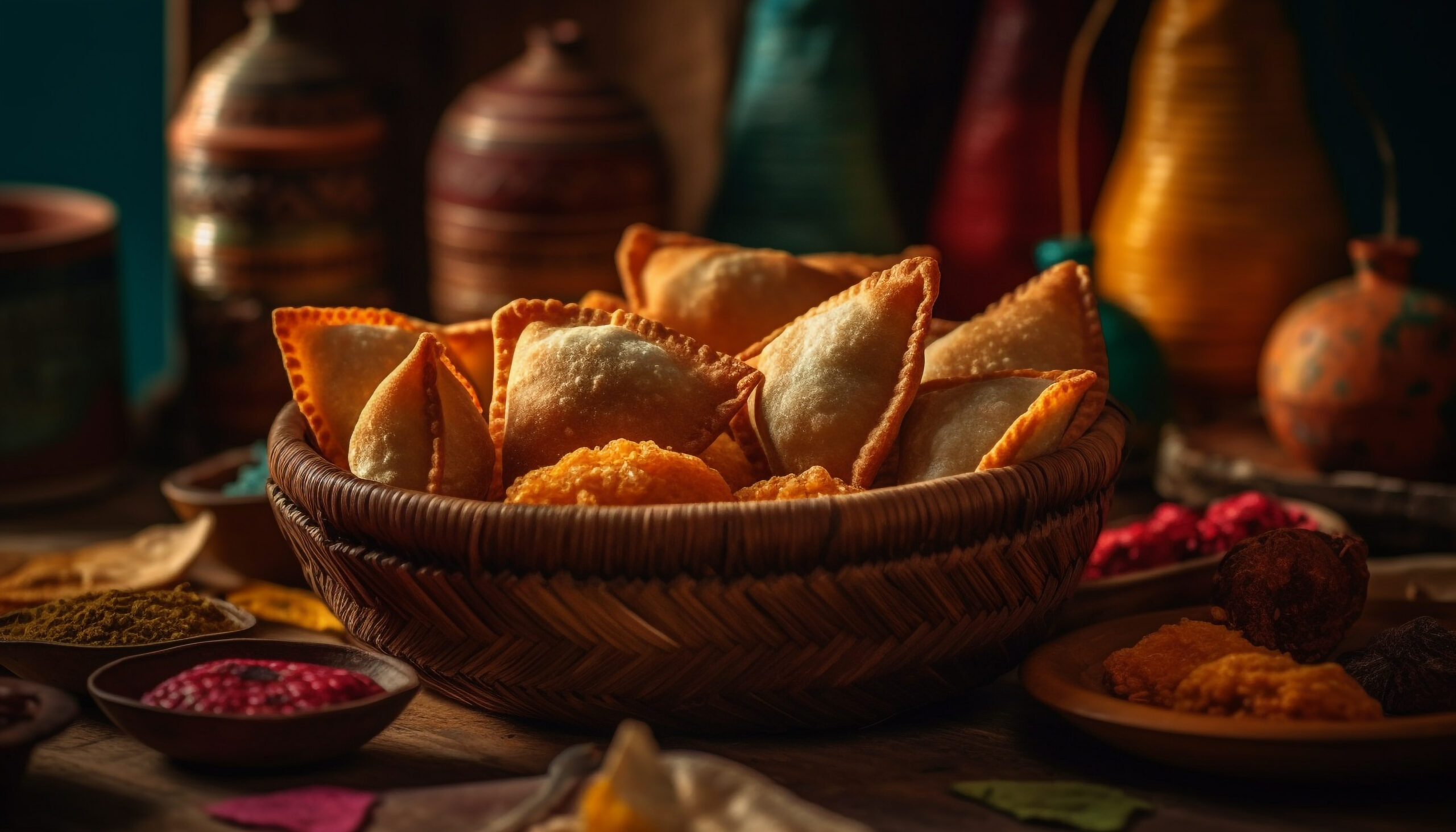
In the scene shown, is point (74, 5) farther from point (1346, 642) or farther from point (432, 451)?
point (1346, 642)

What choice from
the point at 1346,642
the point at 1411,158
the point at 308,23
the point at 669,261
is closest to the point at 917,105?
the point at 1411,158

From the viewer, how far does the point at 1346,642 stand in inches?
44.0

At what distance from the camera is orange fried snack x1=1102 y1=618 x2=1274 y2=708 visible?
0.97 m

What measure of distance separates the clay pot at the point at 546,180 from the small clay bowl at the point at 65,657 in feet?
3.43

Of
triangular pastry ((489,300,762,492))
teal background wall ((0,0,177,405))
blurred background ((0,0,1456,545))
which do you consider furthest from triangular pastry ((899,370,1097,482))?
teal background wall ((0,0,177,405))

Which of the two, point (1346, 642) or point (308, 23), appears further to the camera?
point (308, 23)

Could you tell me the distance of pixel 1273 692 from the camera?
3.05ft

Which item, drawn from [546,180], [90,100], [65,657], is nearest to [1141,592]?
[65,657]

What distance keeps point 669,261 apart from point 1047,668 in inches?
17.7

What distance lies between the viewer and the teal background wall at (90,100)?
108 inches

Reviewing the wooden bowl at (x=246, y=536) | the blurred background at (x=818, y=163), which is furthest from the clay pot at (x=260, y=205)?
the wooden bowl at (x=246, y=536)

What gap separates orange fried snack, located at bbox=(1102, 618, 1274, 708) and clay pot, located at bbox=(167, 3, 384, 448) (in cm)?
130

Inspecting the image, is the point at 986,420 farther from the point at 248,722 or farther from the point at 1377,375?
the point at 1377,375

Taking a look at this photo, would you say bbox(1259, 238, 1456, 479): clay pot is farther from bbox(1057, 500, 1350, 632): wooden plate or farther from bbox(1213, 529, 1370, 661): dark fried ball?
bbox(1213, 529, 1370, 661): dark fried ball
